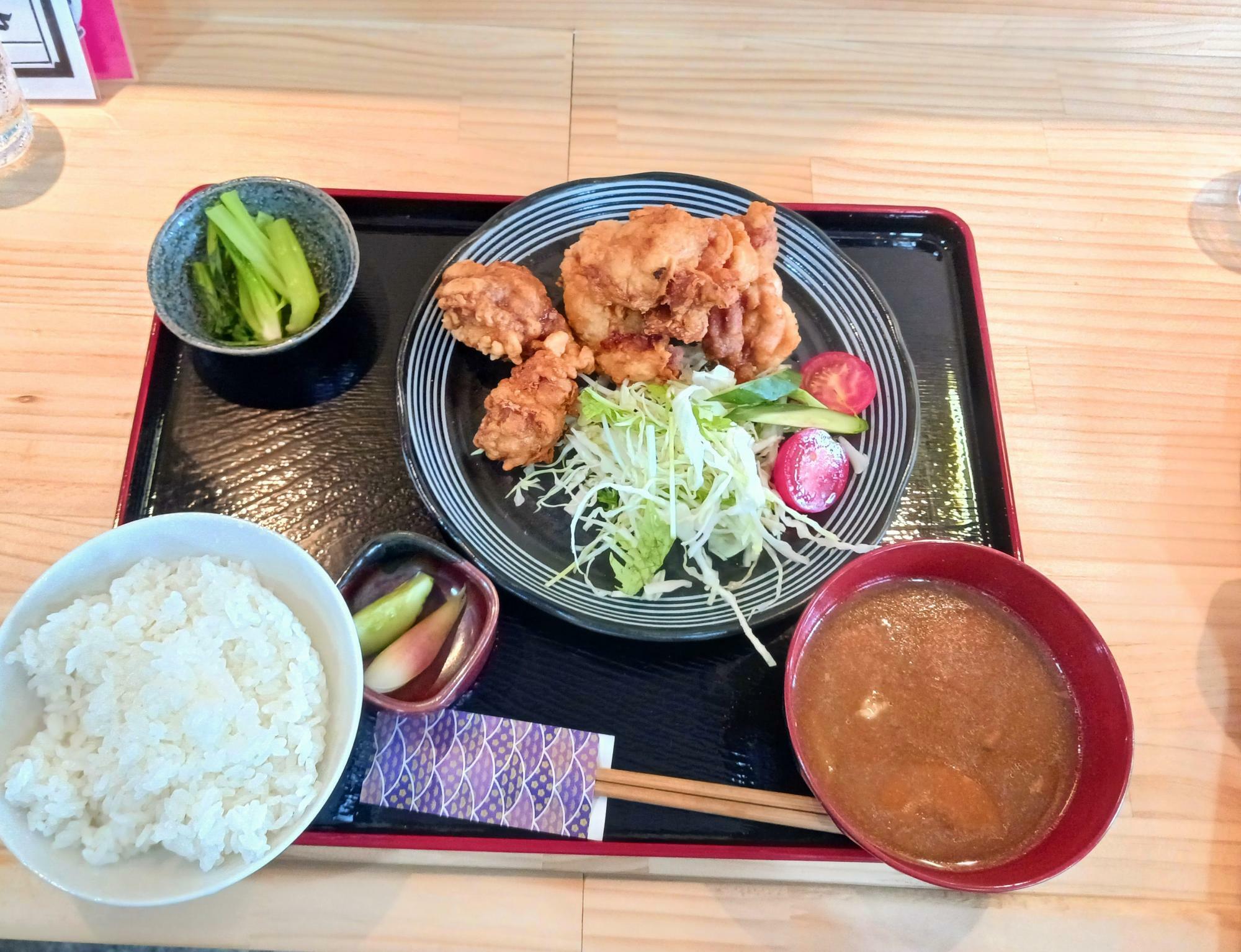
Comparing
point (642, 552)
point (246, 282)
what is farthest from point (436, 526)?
point (246, 282)

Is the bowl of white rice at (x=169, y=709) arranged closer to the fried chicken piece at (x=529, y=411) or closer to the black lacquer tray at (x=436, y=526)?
the black lacquer tray at (x=436, y=526)

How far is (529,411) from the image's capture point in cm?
189

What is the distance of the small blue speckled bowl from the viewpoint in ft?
6.31

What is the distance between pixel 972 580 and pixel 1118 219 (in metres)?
1.56

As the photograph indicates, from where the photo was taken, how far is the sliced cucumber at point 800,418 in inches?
79.4

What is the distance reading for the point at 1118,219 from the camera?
→ 2529 millimetres

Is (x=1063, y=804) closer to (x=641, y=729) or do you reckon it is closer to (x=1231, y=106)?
(x=641, y=729)

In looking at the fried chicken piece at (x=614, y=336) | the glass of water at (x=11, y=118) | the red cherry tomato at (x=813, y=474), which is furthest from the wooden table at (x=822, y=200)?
the fried chicken piece at (x=614, y=336)

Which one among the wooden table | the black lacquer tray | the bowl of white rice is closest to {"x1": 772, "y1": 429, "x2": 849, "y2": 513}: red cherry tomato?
the black lacquer tray

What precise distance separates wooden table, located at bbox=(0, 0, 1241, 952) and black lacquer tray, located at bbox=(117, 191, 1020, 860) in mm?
111

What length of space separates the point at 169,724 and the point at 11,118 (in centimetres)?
196

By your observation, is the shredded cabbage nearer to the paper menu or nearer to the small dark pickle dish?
the small dark pickle dish

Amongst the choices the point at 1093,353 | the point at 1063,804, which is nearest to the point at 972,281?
the point at 1093,353

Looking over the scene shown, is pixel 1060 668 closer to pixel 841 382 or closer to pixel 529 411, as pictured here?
pixel 841 382
